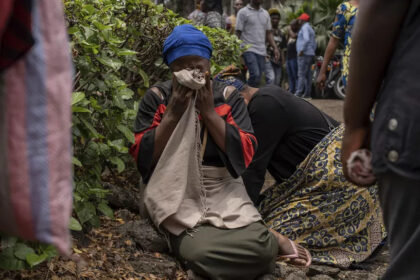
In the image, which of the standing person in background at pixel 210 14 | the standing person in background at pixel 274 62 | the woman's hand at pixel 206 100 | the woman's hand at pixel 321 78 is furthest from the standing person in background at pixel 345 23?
the standing person in background at pixel 274 62

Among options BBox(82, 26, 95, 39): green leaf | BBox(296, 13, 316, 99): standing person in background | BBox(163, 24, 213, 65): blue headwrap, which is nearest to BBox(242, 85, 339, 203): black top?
BBox(163, 24, 213, 65): blue headwrap

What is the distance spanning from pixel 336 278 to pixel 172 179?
1.25 m

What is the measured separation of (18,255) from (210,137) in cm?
142

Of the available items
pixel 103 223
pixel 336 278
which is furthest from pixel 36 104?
Answer: pixel 336 278

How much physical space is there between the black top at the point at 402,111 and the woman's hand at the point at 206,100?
6.18ft

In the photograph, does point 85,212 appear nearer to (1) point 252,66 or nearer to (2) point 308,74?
(1) point 252,66

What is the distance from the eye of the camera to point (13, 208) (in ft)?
3.35

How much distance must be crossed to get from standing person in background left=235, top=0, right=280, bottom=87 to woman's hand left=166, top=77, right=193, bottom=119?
5.98 metres

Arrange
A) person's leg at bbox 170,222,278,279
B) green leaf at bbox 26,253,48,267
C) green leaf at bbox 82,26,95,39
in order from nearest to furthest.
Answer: green leaf at bbox 26,253,48,267, green leaf at bbox 82,26,95,39, person's leg at bbox 170,222,278,279

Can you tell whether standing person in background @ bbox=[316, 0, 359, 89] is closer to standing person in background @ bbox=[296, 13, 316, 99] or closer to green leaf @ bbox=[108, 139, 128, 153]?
green leaf @ bbox=[108, 139, 128, 153]

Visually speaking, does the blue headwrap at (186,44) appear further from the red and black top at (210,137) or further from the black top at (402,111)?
the black top at (402,111)

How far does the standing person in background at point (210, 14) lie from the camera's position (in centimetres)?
916

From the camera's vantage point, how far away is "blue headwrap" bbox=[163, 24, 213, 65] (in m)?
3.31

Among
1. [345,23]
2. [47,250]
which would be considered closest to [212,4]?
[345,23]
